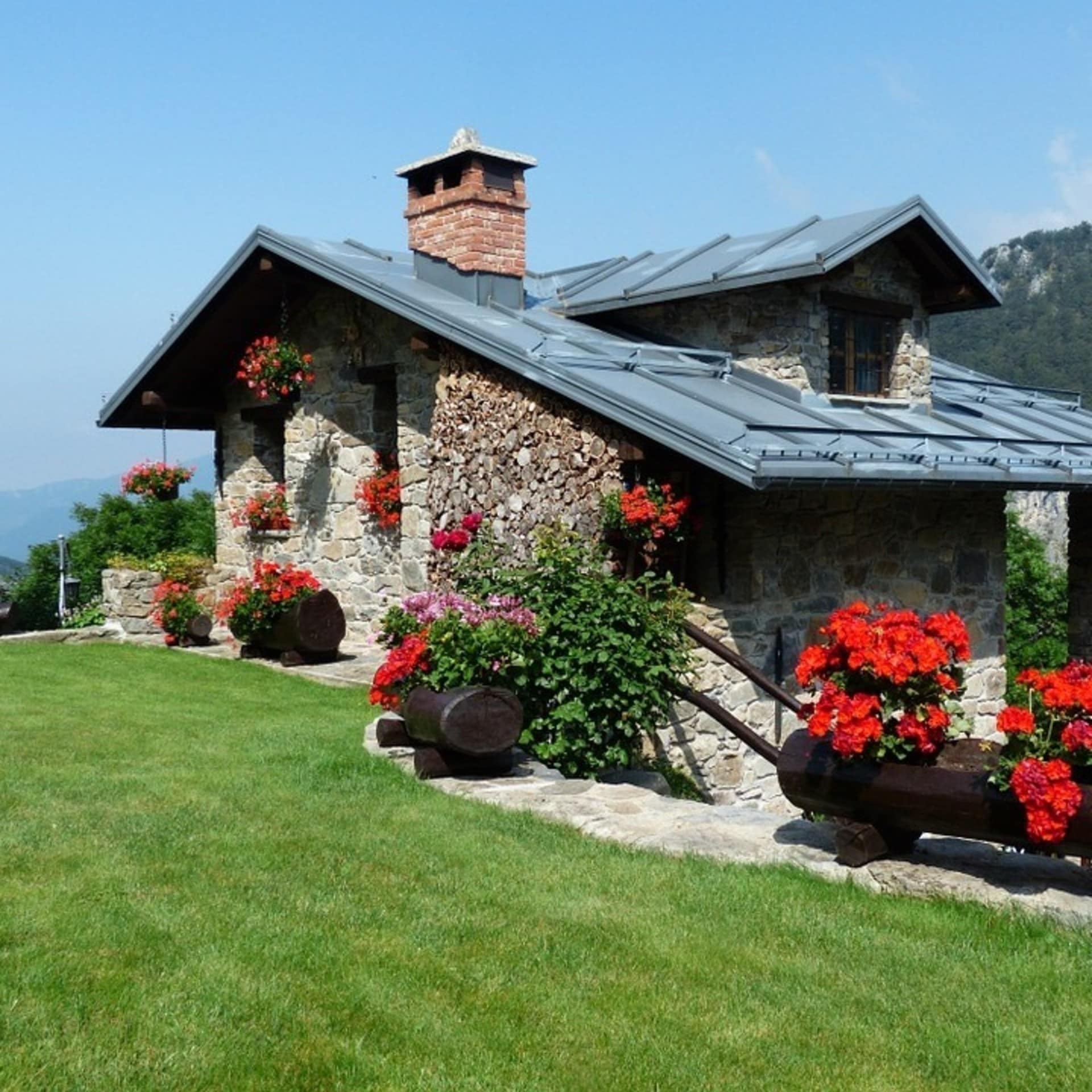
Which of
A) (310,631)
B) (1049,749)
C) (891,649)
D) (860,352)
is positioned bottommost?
(1049,749)

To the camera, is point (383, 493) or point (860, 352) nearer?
point (860, 352)

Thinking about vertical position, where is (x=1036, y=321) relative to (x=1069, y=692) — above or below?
above

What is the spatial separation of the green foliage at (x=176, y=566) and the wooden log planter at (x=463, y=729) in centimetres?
840

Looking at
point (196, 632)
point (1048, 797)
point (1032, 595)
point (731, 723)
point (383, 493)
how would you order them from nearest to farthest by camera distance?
point (1048, 797), point (731, 723), point (383, 493), point (196, 632), point (1032, 595)

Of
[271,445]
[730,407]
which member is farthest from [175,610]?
[730,407]

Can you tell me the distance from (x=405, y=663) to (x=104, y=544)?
15478mm

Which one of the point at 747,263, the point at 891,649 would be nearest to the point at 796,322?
the point at 747,263

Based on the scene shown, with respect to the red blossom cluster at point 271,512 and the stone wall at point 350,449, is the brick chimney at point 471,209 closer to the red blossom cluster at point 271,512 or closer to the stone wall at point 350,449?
the stone wall at point 350,449

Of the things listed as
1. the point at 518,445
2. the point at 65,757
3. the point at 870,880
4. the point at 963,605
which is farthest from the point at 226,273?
the point at 870,880

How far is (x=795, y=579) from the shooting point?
10312 mm

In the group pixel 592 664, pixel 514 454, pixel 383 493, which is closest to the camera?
pixel 592 664

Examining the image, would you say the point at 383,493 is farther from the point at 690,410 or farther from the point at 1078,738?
the point at 1078,738

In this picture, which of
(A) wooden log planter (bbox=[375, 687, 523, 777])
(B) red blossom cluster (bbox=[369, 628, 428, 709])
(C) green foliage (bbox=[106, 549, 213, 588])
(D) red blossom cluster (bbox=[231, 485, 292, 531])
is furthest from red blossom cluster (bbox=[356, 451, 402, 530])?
(A) wooden log planter (bbox=[375, 687, 523, 777])

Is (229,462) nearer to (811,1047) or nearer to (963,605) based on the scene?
(963,605)
